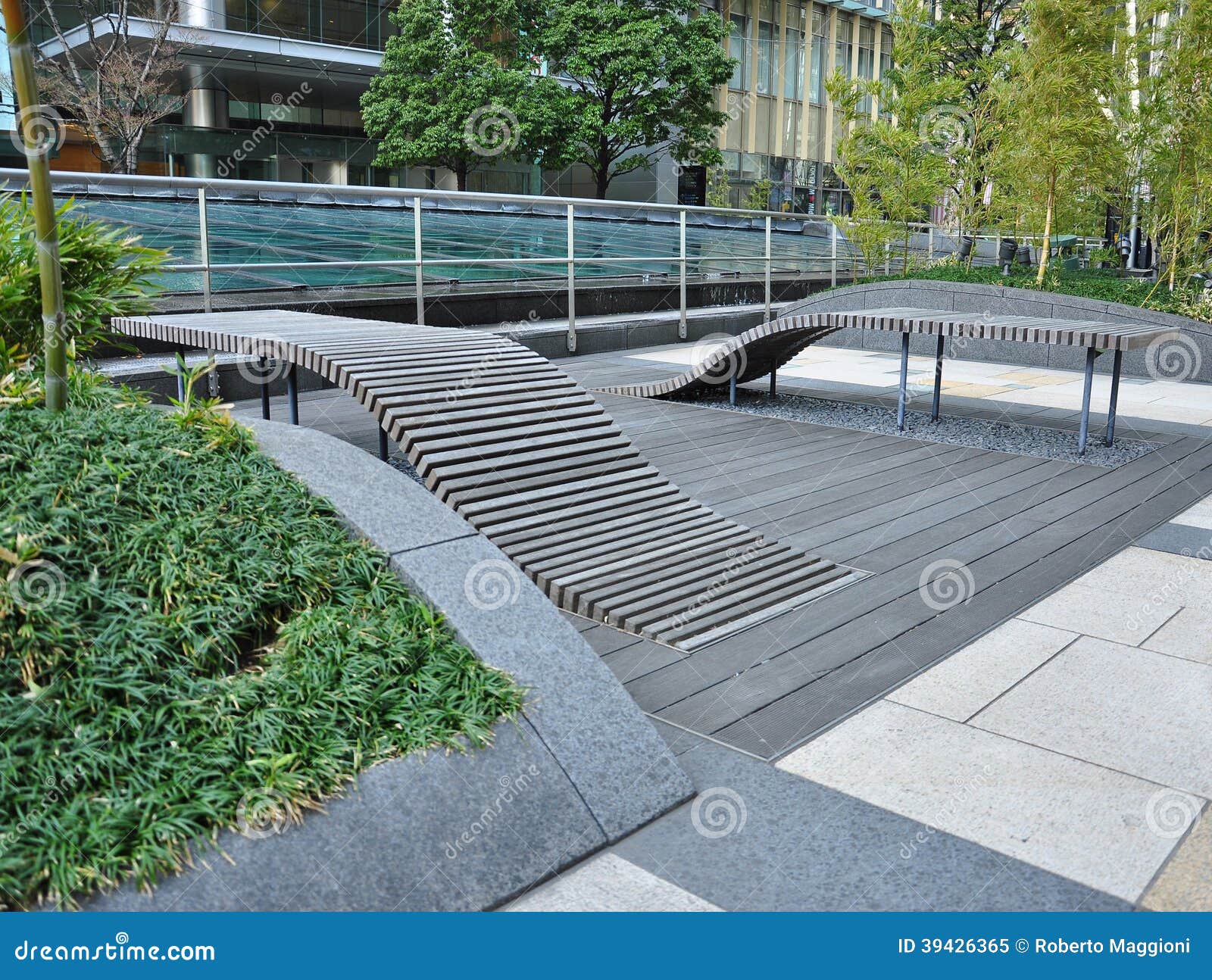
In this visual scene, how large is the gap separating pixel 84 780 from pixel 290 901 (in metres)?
0.57

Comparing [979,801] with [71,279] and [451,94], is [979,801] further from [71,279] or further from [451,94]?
[451,94]

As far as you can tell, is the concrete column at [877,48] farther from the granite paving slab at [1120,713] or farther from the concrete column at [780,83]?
the granite paving slab at [1120,713]

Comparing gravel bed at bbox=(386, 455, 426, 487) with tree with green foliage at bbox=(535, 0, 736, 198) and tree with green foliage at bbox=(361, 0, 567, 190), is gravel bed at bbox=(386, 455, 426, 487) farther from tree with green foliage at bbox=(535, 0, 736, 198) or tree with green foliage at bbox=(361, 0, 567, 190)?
tree with green foliage at bbox=(535, 0, 736, 198)

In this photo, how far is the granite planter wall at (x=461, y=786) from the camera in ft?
8.84

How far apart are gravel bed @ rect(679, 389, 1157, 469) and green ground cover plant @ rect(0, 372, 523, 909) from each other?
622 cm

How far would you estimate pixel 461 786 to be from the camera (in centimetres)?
Result: 303

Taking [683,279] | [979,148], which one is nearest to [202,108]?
[979,148]

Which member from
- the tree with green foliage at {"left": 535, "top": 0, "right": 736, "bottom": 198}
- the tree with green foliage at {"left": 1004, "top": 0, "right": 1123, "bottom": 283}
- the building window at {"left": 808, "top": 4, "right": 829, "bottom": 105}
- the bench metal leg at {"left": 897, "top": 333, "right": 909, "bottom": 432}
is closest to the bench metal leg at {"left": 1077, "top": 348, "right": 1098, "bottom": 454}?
the bench metal leg at {"left": 897, "top": 333, "right": 909, "bottom": 432}

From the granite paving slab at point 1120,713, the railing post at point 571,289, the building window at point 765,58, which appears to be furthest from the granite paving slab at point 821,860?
the building window at point 765,58

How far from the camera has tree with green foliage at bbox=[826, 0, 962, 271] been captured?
53.2ft

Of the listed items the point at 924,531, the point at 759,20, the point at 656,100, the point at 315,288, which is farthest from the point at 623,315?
the point at 759,20

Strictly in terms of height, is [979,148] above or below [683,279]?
above

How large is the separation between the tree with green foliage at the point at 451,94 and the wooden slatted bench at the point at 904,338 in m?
22.2

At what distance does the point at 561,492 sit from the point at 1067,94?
11.6m
